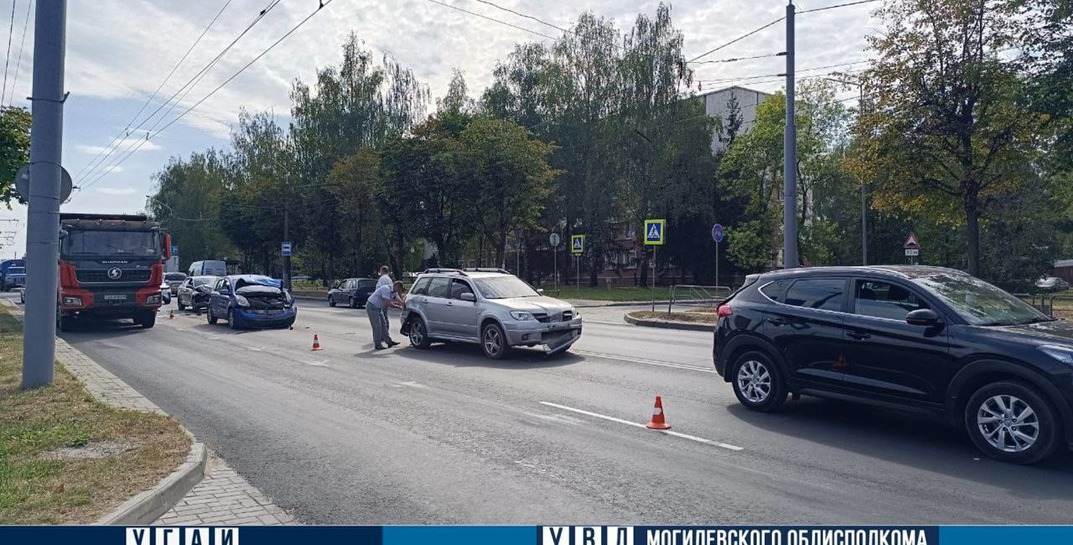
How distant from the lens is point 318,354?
49.7 ft

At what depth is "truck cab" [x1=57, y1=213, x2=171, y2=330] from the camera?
2016cm

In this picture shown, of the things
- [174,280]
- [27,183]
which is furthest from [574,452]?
[174,280]

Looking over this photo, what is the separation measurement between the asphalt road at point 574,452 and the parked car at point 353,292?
21.4 m

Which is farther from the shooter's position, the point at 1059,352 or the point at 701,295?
the point at 701,295

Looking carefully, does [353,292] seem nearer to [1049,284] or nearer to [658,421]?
[658,421]

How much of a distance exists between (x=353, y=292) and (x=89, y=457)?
94.3ft

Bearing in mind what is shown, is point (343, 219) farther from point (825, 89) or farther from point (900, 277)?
point (900, 277)

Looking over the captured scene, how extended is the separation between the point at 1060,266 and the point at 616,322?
7136 cm

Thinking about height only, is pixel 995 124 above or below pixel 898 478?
above

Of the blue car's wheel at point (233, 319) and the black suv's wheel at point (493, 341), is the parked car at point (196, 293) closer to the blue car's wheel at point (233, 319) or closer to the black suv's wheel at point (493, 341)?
the blue car's wheel at point (233, 319)

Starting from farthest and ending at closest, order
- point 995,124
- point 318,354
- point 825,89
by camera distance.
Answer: point 825,89, point 995,124, point 318,354

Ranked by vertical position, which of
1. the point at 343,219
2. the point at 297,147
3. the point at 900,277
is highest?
the point at 297,147

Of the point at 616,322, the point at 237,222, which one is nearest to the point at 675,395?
the point at 616,322

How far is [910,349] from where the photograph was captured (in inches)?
286
